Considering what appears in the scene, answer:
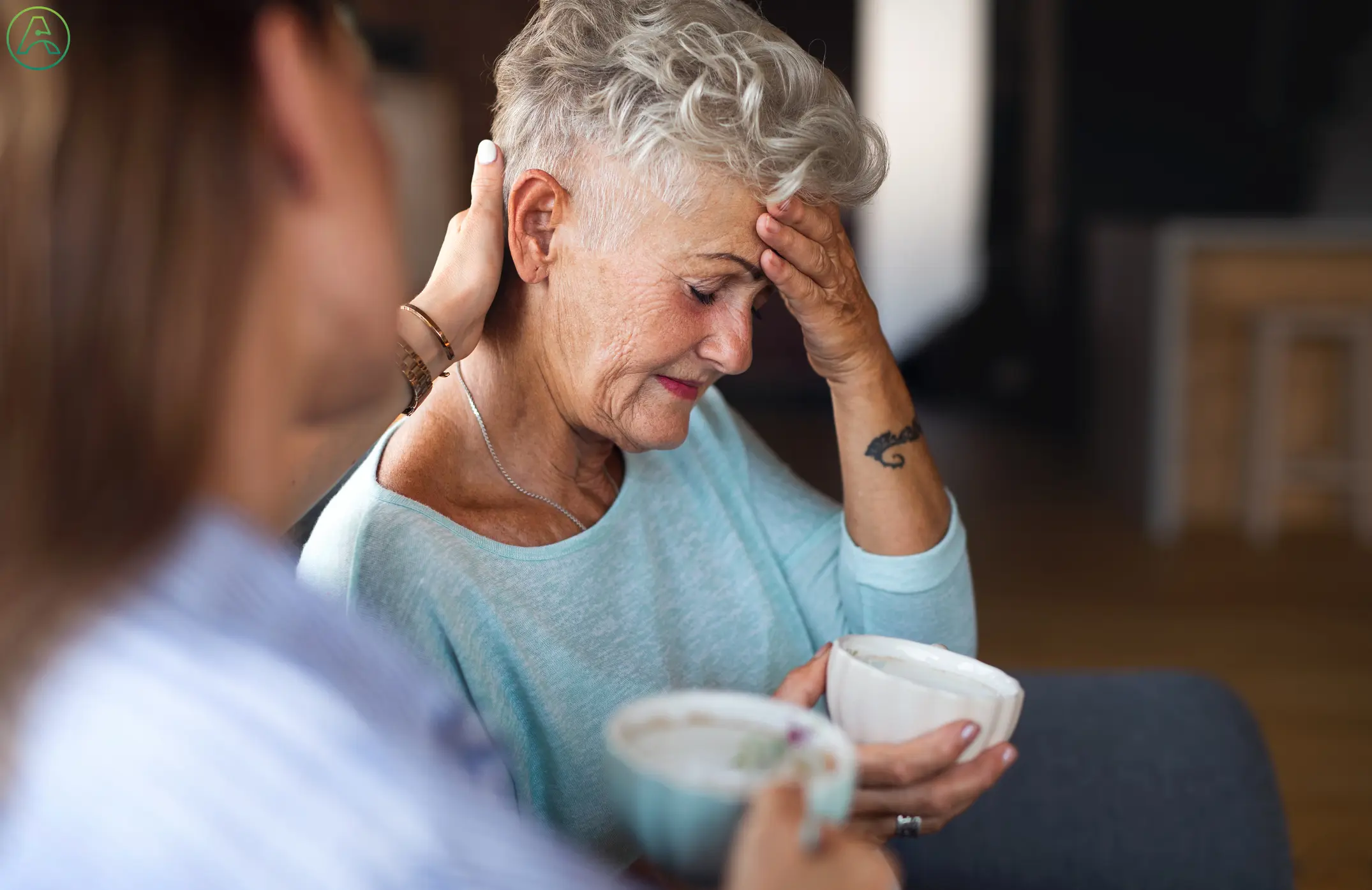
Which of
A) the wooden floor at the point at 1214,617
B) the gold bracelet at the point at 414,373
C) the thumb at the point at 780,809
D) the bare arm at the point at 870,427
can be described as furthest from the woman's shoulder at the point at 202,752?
the wooden floor at the point at 1214,617

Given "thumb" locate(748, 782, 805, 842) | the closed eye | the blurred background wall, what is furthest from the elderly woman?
the blurred background wall

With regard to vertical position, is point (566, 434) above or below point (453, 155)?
above

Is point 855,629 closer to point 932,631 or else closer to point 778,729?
point 932,631

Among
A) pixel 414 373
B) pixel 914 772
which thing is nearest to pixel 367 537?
pixel 414 373

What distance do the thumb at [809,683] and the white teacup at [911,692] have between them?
0.07 ft

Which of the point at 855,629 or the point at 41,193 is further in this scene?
the point at 855,629

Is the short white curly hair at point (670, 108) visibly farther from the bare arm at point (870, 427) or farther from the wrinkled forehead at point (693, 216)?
the bare arm at point (870, 427)

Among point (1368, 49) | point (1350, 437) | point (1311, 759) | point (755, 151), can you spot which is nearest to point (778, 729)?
point (755, 151)

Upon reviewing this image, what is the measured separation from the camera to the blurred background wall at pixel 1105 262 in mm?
4305

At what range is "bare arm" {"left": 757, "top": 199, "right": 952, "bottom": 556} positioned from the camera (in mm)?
1281

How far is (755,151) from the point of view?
1145 millimetres

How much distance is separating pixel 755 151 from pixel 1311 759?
224 centimetres

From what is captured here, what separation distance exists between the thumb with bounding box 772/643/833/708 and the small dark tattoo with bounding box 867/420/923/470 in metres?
0.37

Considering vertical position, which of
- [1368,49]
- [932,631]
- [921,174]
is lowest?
[921,174]
